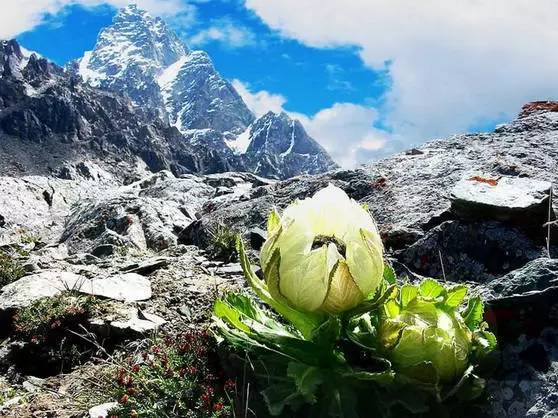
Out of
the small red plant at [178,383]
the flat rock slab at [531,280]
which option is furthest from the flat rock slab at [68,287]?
the flat rock slab at [531,280]

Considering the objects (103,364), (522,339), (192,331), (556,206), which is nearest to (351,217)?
(522,339)

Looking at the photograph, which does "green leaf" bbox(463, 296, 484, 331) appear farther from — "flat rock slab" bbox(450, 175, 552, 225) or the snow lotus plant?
"flat rock slab" bbox(450, 175, 552, 225)

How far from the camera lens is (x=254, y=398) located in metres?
4.01

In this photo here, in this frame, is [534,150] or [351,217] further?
[534,150]

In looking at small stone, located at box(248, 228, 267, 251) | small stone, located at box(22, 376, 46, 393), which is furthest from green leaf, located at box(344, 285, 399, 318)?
small stone, located at box(248, 228, 267, 251)

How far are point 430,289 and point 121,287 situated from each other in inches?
166

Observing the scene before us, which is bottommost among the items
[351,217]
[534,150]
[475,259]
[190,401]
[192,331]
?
[190,401]

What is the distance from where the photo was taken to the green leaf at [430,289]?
3.71 meters

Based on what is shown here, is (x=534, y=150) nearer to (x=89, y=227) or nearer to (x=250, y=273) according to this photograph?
(x=250, y=273)

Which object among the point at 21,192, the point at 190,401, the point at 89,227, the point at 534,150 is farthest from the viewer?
the point at 21,192

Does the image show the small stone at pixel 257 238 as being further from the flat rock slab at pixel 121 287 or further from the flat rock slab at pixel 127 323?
the flat rock slab at pixel 127 323

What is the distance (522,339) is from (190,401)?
2223 millimetres

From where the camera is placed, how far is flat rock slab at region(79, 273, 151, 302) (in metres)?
6.79

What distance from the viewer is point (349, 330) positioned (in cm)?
364
